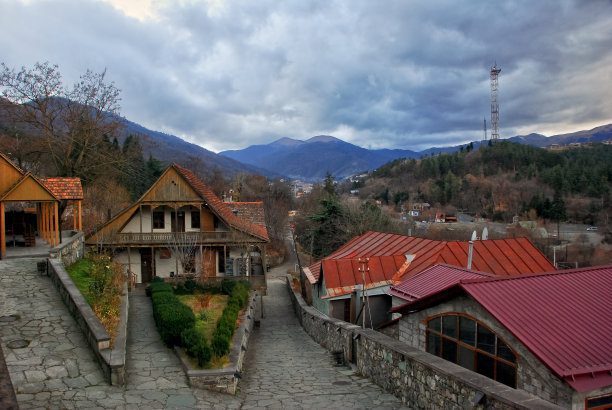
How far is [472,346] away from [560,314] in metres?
1.67

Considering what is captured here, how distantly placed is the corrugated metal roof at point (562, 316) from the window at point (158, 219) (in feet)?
72.6

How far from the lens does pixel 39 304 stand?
11.4m

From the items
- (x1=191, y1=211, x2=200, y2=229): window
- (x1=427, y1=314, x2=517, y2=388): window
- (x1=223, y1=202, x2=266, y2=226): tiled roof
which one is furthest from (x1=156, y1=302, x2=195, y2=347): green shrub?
(x1=223, y1=202, x2=266, y2=226): tiled roof

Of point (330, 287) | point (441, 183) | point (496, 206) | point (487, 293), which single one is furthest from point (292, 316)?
point (441, 183)

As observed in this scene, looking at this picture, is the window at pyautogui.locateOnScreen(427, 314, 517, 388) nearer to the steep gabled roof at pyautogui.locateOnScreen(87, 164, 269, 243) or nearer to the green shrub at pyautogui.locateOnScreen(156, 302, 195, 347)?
the green shrub at pyautogui.locateOnScreen(156, 302, 195, 347)

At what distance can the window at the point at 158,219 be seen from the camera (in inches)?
1083

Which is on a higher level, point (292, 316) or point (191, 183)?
point (191, 183)

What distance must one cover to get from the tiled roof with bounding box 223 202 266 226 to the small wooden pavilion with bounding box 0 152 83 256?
12492mm

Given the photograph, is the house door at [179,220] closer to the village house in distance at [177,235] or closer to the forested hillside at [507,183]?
the village house in distance at [177,235]

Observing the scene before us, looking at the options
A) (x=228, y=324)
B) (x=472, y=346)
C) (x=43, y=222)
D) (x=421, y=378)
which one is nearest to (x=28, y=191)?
(x=43, y=222)

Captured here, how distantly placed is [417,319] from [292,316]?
1319cm

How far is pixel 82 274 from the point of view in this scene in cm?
1511

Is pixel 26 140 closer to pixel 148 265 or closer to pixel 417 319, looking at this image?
pixel 148 265

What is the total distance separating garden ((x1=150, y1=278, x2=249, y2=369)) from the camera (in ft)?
32.2
